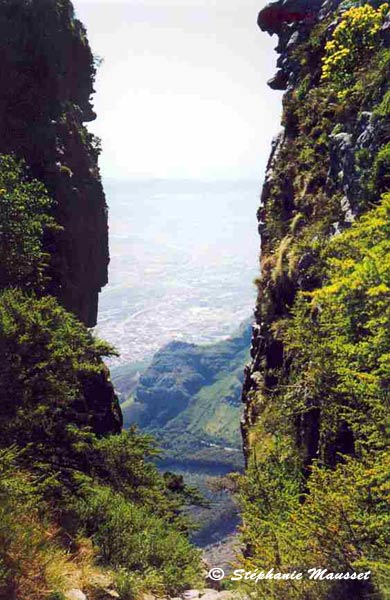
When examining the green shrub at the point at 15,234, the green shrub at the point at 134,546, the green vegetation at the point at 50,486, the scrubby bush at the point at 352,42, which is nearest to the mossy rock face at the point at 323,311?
the scrubby bush at the point at 352,42

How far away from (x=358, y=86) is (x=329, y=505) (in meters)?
22.5

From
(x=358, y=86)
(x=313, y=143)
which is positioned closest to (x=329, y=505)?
(x=358, y=86)

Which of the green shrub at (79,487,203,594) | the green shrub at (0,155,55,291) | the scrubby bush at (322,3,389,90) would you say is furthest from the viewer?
the scrubby bush at (322,3,389,90)

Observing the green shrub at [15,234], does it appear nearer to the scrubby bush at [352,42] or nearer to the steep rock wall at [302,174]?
the steep rock wall at [302,174]

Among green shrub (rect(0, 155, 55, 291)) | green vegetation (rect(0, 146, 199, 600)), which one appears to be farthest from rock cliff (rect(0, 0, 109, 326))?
green vegetation (rect(0, 146, 199, 600))

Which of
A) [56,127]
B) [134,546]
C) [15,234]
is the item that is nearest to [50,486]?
[134,546]

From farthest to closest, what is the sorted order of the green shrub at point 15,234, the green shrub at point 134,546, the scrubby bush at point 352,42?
the scrubby bush at point 352,42
the green shrub at point 15,234
the green shrub at point 134,546

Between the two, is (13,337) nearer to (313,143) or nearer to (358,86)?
(358,86)

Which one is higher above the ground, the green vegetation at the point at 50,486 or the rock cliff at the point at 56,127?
the rock cliff at the point at 56,127

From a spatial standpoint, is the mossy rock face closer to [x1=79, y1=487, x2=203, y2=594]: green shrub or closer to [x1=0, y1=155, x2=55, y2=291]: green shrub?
[x1=79, y1=487, x2=203, y2=594]: green shrub

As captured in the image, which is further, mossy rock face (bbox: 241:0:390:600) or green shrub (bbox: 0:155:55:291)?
green shrub (bbox: 0:155:55:291)

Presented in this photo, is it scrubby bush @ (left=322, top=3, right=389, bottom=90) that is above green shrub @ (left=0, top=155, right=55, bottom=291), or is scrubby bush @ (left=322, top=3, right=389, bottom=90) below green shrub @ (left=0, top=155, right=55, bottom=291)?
above

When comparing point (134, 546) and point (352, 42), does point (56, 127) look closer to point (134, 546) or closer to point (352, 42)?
point (352, 42)

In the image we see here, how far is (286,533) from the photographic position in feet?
49.6
